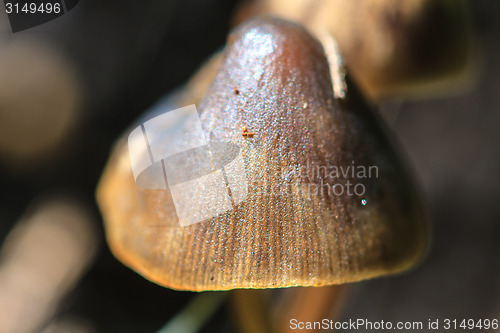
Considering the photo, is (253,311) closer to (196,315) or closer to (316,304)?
(316,304)

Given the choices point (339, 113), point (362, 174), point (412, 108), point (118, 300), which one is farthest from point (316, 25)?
point (118, 300)

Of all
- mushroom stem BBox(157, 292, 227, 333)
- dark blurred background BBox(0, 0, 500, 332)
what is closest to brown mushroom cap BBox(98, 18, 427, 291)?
mushroom stem BBox(157, 292, 227, 333)

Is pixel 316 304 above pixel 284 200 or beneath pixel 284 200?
beneath

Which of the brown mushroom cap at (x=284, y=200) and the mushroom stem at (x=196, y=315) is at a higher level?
the brown mushroom cap at (x=284, y=200)

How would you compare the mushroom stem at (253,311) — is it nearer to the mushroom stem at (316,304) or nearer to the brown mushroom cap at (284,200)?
the mushroom stem at (316,304)

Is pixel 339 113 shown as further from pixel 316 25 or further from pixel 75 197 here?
pixel 75 197

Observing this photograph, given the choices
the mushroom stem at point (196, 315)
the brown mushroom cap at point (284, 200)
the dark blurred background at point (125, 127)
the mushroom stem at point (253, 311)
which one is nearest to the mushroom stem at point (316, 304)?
the mushroom stem at point (253, 311)

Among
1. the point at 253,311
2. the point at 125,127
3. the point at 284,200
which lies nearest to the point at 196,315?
the point at 253,311
